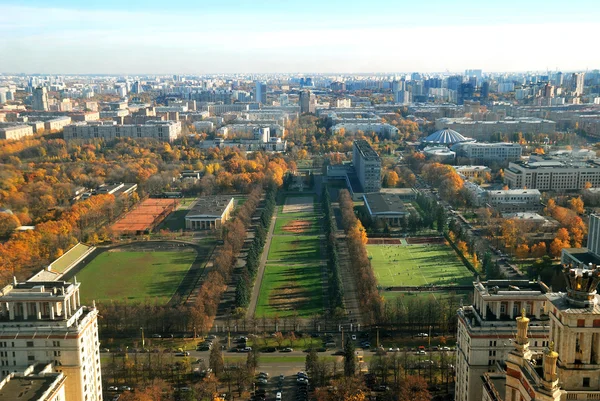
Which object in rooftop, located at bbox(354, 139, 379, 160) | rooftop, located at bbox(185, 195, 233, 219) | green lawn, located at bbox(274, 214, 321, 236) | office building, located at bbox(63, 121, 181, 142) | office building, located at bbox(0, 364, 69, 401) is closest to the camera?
office building, located at bbox(0, 364, 69, 401)

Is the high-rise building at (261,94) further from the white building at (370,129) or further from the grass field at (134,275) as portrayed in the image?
the grass field at (134,275)

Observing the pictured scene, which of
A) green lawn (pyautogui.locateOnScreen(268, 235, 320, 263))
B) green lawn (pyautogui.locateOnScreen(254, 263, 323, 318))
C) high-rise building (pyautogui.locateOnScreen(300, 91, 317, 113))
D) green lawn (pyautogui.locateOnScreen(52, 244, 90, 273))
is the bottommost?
green lawn (pyautogui.locateOnScreen(254, 263, 323, 318))

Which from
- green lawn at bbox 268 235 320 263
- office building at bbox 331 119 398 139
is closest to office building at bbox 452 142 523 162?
office building at bbox 331 119 398 139

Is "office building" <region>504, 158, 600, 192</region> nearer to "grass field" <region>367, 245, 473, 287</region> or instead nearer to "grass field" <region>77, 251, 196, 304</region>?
"grass field" <region>367, 245, 473, 287</region>

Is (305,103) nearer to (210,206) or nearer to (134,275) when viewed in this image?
(210,206)

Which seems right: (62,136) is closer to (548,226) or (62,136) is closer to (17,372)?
(548,226)

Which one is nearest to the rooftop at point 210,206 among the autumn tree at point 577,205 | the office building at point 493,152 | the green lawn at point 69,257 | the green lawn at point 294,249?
the green lawn at point 294,249

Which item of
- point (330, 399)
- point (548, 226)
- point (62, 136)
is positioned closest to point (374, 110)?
point (62, 136)
